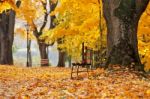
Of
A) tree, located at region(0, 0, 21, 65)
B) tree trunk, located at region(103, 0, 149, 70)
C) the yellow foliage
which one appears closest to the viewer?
tree trunk, located at region(103, 0, 149, 70)

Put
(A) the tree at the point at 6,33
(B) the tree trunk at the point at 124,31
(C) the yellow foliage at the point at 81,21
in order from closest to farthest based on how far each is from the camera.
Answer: (B) the tree trunk at the point at 124,31, (C) the yellow foliage at the point at 81,21, (A) the tree at the point at 6,33

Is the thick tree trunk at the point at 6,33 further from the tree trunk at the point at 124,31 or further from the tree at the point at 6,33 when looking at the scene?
the tree trunk at the point at 124,31

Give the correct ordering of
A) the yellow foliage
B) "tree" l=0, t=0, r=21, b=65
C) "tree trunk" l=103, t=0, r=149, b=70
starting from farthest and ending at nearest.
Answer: "tree" l=0, t=0, r=21, b=65
the yellow foliage
"tree trunk" l=103, t=0, r=149, b=70

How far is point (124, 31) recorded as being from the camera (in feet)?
55.3

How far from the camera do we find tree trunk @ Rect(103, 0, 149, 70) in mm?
16609

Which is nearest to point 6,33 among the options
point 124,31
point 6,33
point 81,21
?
point 6,33

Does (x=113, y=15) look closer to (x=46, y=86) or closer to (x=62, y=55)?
(x=46, y=86)

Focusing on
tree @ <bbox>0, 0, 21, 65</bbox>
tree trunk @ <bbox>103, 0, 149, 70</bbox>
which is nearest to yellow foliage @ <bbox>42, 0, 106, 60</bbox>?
tree @ <bbox>0, 0, 21, 65</bbox>

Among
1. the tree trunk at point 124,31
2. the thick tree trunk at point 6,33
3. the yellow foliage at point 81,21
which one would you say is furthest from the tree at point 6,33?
the tree trunk at point 124,31

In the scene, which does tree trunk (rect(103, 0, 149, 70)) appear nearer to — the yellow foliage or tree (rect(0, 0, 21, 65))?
the yellow foliage

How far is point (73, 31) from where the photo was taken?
98.5 feet

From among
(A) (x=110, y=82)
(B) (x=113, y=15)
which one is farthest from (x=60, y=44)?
(A) (x=110, y=82)

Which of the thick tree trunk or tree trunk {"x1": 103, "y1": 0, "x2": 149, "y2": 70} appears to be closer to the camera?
tree trunk {"x1": 103, "y1": 0, "x2": 149, "y2": 70}

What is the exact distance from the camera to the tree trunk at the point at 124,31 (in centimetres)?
1661
